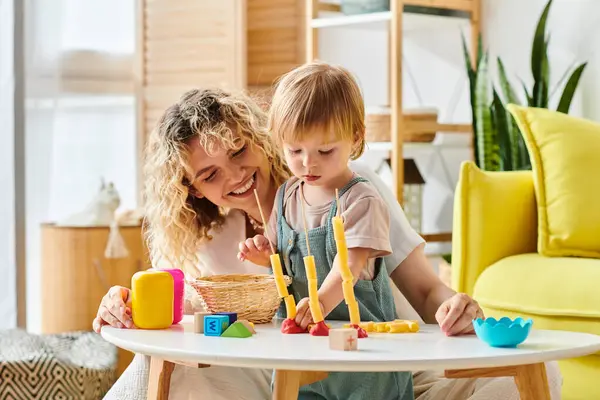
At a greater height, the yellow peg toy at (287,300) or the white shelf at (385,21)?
the white shelf at (385,21)

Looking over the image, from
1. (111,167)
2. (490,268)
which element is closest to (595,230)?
(490,268)

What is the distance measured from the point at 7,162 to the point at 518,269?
2257 mm

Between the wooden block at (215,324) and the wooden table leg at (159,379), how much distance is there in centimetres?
14

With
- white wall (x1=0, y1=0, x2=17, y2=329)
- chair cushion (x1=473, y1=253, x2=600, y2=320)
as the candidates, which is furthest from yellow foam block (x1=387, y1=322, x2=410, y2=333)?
white wall (x1=0, y1=0, x2=17, y2=329)

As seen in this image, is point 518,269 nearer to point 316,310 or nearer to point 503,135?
point 503,135

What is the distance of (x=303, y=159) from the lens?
159 centimetres

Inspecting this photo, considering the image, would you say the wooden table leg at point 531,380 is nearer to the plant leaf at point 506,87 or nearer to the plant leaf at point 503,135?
the plant leaf at point 503,135

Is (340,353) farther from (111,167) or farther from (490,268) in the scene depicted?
(111,167)

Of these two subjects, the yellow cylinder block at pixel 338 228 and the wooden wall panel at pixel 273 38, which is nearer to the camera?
the yellow cylinder block at pixel 338 228

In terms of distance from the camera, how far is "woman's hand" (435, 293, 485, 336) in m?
1.49

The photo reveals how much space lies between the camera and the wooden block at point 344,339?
4.33 feet

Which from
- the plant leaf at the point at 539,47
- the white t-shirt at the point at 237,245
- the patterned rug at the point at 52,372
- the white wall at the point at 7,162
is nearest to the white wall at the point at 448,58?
the plant leaf at the point at 539,47

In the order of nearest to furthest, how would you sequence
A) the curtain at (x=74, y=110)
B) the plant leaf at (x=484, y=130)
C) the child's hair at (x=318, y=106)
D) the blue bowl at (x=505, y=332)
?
the blue bowl at (x=505, y=332) < the child's hair at (x=318, y=106) < the plant leaf at (x=484, y=130) < the curtain at (x=74, y=110)

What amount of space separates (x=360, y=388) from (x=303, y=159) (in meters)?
0.40
